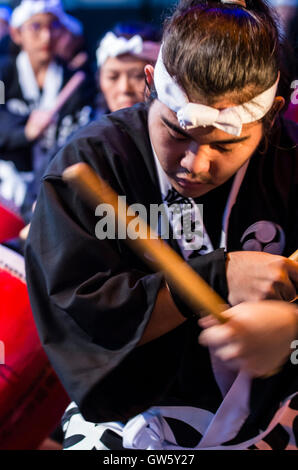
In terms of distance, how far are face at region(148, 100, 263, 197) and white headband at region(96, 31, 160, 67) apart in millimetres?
1170

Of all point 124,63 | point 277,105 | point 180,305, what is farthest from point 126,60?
point 180,305

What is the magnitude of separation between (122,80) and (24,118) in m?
0.99

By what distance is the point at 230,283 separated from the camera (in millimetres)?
1119

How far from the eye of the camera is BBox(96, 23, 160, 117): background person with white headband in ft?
7.51

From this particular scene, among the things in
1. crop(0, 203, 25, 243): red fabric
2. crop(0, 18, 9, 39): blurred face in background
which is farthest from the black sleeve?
crop(0, 18, 9, 39): blurred face in background

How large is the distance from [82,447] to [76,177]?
61 cm

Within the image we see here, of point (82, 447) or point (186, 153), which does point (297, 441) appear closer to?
point (82, 447)

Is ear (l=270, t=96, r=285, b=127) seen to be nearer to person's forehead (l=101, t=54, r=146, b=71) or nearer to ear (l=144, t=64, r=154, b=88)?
ear (l=144, t=64, r=154, b=88)

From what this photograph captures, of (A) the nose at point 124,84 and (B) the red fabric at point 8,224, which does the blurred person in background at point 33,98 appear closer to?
(A) the nose at point 124,84

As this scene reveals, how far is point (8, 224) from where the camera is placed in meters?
1.76

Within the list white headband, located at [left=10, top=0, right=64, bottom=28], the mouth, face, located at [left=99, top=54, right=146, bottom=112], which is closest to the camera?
the mouth

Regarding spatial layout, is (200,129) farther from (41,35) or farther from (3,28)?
(3,28)

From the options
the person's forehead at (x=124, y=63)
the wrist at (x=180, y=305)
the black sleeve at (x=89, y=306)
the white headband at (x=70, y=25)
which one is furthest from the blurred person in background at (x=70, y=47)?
the wrist at (x=180, y=305)

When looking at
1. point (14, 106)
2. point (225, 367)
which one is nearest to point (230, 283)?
point (225, 367)
